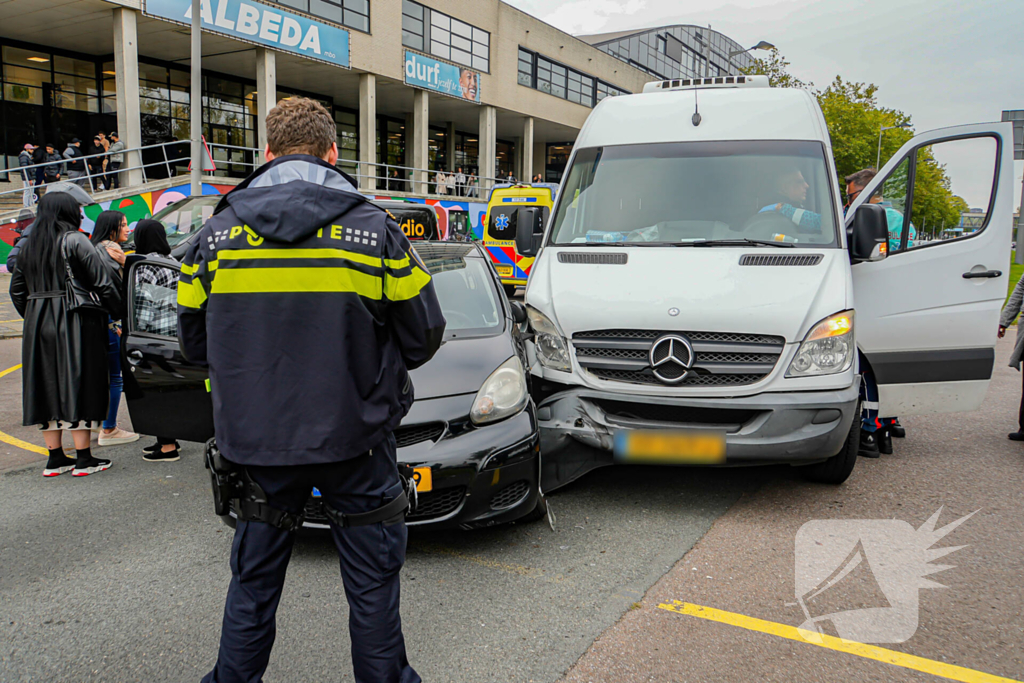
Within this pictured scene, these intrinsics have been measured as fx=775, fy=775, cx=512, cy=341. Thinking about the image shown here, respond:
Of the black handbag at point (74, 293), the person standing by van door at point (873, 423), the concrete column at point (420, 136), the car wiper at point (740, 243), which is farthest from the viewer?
the concrete column at point (420, 136)

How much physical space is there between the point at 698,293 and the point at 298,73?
25642mm

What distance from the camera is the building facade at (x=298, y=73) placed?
20.9m

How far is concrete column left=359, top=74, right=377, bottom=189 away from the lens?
26.9 metres

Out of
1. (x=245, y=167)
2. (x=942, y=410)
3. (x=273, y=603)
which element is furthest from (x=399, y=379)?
(x=245, y=167)

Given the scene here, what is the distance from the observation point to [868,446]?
5621 millimetres

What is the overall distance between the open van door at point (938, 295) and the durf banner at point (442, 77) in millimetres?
25761

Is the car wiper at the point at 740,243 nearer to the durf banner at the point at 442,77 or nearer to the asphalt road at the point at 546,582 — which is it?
the asphalt road at the point at 546,582

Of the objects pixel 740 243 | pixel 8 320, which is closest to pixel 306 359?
pixel 740 243

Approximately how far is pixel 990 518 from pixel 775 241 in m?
1.98

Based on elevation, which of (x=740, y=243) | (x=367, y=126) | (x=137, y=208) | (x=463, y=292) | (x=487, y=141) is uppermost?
(x=487, y=141)

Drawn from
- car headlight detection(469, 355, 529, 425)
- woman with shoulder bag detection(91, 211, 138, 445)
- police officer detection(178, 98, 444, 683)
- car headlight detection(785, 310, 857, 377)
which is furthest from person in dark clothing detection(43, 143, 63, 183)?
police officer detection(178, 98, 444, 683)

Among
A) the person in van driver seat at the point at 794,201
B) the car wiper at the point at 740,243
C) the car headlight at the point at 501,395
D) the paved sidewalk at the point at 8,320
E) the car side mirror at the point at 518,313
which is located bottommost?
the paved sidewalk at the point at 8,320

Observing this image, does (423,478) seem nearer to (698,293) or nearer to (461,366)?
(461,366)

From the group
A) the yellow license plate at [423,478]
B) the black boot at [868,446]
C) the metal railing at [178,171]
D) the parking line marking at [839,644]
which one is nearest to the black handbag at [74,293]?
the yellow license plate at [423,478]
